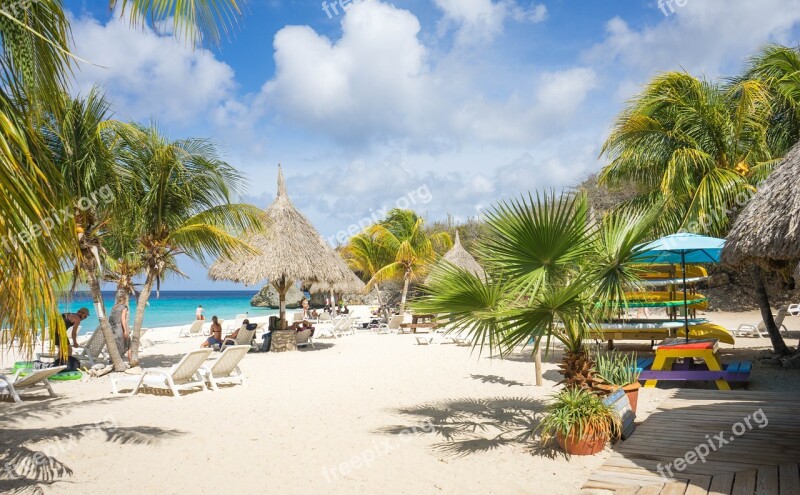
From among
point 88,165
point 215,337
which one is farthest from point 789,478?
point 215,337

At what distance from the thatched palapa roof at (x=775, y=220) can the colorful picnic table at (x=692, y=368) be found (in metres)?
1.71

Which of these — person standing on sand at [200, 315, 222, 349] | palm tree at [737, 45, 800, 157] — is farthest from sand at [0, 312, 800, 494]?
palm tree at [737, 45, 800, 157]

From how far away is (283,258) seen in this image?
1462cm

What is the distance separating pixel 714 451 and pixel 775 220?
9.03 feet

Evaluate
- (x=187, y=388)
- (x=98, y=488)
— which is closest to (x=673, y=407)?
(x=98, y=488)

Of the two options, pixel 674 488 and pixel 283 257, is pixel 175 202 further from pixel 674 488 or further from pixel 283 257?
pixel 674 488

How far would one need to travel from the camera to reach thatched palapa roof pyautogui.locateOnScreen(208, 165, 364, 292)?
571 inches

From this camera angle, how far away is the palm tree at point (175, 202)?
10.8 m

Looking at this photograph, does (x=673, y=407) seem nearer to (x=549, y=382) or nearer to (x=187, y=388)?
(x=549, y=382)

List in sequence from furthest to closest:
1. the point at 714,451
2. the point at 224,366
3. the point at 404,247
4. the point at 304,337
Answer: the point at 404,247
the point at 304,337
the point at 224,366
the point at 714,451

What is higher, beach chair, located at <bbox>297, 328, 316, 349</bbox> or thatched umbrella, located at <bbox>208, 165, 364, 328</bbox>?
thatched umbrella, located at <bbox>208, 165, 364, 328</bbox>

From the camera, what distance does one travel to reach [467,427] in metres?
6.31

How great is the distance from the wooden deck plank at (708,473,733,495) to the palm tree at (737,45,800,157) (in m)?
9.69

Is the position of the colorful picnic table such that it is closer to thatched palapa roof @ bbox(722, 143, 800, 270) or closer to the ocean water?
thatched palapa roof @ bbox(722, 143, 800, 270)
